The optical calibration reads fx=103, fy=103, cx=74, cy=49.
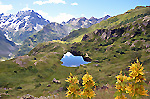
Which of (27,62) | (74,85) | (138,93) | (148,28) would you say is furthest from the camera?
(148,28)

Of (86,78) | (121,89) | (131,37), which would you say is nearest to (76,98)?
(86,78)

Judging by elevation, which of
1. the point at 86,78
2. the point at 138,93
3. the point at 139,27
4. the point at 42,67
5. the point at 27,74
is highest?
the point at 139,27

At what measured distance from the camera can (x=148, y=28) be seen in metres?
181

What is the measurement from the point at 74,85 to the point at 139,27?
8934 inches

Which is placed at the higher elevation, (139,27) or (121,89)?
(139,27)

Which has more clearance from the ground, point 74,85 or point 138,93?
point 74,85

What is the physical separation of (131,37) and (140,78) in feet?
692

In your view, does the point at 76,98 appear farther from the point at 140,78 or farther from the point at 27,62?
the point at 27,62

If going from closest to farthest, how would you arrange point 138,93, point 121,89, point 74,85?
point 138,93 < point 121,89 < point 74,85

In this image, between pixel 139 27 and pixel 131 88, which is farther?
pixel 139 27

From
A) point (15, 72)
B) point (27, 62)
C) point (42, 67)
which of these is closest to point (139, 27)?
point (42, 67)

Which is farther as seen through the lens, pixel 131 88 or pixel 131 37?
pixel 131 37

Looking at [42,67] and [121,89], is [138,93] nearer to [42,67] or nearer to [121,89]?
[121,89]

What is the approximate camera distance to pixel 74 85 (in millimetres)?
8172
